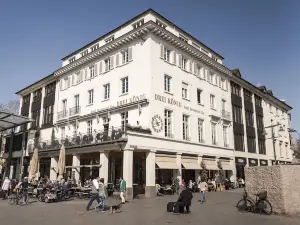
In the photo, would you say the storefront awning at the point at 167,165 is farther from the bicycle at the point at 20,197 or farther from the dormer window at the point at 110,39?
the dormer window at the point at 110,39

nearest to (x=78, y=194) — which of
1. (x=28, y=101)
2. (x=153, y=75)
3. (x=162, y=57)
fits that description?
(x=153, y=75)

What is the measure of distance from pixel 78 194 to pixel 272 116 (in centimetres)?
3654

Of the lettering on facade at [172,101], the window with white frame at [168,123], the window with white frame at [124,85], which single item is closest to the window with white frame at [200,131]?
the lettering on facade at [172,101]

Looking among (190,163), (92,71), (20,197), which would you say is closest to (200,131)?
(190,163)

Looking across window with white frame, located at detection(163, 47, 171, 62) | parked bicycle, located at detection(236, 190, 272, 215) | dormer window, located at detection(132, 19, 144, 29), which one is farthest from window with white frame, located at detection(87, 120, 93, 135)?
parked bicycle, located at detection(236, 190, 272, 215)

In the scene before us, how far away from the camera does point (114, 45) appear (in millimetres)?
27359

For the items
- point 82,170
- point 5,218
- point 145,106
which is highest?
point 145,106

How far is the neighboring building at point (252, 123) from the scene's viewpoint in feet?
117

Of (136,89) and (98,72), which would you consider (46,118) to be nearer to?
(98,72)

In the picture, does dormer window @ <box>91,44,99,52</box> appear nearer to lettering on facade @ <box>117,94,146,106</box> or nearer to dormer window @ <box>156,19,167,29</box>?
dormer window @ <box>156,19,167,29</box>

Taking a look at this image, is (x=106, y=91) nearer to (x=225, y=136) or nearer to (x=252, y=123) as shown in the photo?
(x=225, y=136)

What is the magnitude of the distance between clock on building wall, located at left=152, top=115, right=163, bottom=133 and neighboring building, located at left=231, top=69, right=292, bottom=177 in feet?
46.9

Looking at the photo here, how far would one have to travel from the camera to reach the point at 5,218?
11438mm

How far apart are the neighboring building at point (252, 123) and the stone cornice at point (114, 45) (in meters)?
16.5
